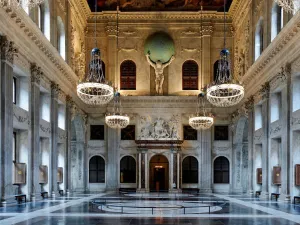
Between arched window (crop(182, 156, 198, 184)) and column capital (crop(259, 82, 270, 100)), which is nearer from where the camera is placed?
column capital (crop(259, 82, 270, 100))

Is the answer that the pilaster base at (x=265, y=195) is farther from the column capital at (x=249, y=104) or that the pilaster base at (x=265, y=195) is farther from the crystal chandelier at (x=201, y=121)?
the column capital at (x=249, y=104)

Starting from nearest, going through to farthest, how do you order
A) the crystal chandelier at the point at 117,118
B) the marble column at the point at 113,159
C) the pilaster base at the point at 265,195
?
the pilaster base at the point at 265,195 → the crystal chandelier at the point at 117,118 → the marble column at the point at 113,159

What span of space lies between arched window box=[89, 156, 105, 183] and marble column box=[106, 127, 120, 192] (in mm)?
787

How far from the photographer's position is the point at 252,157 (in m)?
30.8

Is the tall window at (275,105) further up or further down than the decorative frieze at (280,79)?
further down

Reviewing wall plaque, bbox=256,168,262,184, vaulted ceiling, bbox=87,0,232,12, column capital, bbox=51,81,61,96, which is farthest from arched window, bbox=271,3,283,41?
column capital, bbox=51,81,61,96

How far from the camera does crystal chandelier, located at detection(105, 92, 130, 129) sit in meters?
31.0

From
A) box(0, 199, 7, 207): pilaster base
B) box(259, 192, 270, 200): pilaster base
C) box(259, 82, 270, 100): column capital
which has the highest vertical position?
box(259, 82, 270, 100): column capital

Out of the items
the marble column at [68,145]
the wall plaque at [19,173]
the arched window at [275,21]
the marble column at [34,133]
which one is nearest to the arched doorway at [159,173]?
the marble column at [68,145]

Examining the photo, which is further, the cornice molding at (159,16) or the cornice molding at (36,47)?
the cornice molding at (159,16)

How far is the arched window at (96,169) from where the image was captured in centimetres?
3841

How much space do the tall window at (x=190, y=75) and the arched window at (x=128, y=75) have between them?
13.3 ft

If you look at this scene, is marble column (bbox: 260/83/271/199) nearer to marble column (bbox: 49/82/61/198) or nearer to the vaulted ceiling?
marble column (bbox: 49/82/61/198)

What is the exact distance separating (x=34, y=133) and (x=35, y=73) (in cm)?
300
